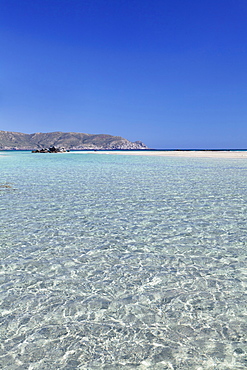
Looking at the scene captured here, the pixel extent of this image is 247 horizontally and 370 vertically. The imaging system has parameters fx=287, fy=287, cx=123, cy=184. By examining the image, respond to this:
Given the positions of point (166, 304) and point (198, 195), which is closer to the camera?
point (166, 304)

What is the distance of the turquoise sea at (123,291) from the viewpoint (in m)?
4.05

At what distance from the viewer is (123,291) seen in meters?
5.67

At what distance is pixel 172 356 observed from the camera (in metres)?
3.99

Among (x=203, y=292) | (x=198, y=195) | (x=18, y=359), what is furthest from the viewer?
(x=198, y=195)

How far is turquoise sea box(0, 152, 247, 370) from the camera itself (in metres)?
4.05

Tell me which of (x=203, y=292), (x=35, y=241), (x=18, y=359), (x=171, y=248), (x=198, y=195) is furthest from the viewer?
(x=198, y=195)

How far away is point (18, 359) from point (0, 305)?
1491 mm

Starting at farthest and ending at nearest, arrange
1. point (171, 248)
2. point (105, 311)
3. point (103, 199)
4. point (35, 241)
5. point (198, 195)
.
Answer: point (198, 195) → point (103, 199) → point (35, 241) → point (171, 248) → point (105, 311)

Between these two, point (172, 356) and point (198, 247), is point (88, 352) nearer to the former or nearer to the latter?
point (172, 356)

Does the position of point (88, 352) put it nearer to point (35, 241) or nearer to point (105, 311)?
point (105, 311)

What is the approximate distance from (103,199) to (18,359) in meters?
11.2

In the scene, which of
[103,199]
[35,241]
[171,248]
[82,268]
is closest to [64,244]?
[35,241]

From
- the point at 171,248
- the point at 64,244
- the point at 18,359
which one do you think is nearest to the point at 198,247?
the point at 171,248

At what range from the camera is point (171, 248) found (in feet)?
25.9
